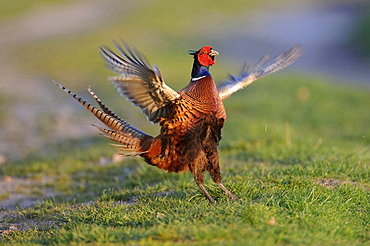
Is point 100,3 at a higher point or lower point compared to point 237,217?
higher

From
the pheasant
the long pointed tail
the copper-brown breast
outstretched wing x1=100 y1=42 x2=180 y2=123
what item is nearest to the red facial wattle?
the pheasant

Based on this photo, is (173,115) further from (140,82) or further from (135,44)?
(135,44)

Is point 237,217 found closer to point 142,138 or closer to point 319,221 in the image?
point 319,221

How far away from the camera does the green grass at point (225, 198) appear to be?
3.97 metres

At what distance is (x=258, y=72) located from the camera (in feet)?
21.1

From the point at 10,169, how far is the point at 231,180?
13.1ft

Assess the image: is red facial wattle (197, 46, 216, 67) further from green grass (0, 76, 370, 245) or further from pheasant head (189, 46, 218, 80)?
green grass (0, 76, 370, 245)

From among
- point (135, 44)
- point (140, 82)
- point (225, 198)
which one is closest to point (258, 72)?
point (140, 82)

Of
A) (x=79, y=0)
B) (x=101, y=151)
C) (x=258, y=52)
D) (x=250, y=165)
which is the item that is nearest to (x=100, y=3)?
(x=79, y=0)

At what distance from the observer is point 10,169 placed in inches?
331

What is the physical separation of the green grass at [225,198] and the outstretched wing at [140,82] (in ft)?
3.05

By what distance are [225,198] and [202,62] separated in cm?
140

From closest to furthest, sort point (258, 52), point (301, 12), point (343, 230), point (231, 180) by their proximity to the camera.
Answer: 1. point (343, 230)
2. point (231, 180)
3. point (258, 52)
4. point (301, 12)

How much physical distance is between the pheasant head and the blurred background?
3776 millimetres
